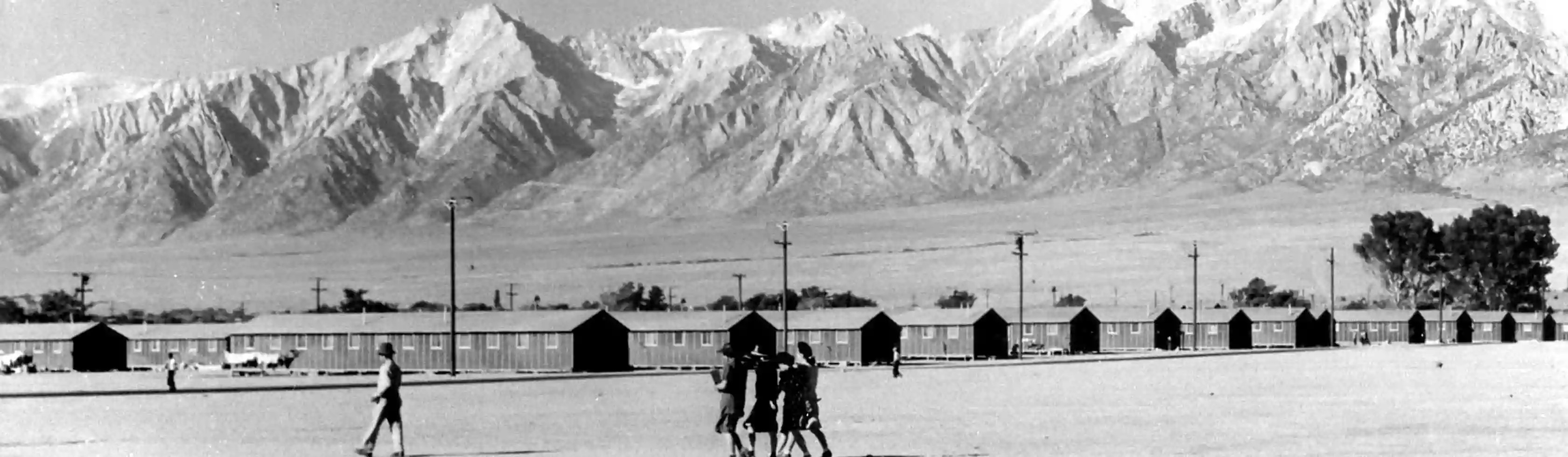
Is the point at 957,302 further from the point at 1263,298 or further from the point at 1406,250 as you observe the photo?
the point at 1406,250

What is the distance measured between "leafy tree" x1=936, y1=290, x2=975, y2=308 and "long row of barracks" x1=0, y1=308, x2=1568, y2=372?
38.8 metres

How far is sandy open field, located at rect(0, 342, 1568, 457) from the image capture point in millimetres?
35625

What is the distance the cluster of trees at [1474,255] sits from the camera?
172m

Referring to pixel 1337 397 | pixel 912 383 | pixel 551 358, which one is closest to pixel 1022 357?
pixel 551 358

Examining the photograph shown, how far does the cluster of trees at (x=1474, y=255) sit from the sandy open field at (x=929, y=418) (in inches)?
3961

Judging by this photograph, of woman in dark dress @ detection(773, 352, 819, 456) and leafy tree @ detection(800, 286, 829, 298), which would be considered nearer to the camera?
woman in dark dress @ detection(773, 352, 819, 456)

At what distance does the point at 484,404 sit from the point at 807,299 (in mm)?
121389

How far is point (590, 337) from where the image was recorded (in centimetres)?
9331

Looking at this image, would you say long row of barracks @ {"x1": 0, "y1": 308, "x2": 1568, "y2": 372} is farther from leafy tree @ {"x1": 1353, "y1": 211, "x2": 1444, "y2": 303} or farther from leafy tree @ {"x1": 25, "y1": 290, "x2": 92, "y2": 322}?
leafy tree @ {"x1": 1353, "y1": 211, "x2": 1444, "y2": 303}

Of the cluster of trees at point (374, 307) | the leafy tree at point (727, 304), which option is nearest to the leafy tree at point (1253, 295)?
the leafy tree at point (727, 304)

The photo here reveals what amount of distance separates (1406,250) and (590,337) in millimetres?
98858

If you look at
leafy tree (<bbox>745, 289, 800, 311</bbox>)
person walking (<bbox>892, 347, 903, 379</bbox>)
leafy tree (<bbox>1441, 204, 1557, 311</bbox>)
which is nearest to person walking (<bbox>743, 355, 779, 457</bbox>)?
person walking (<bbox>892, 347, 903, 379</bbox>)

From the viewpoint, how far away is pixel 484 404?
180ft

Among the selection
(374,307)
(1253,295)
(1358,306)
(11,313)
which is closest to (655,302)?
(374,307)
